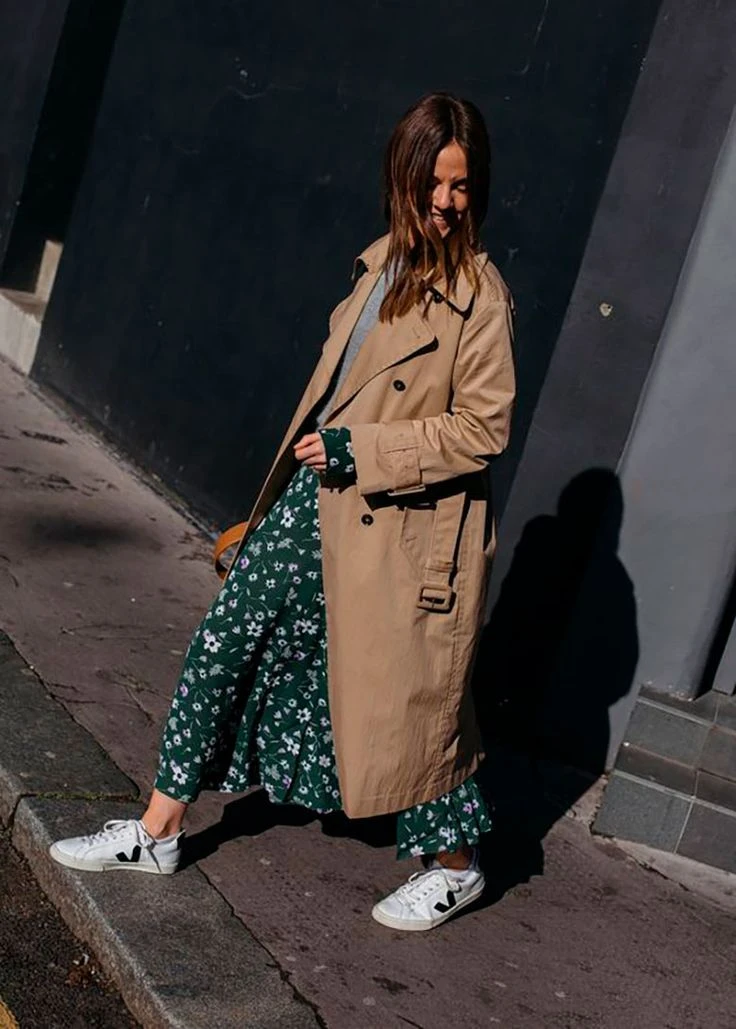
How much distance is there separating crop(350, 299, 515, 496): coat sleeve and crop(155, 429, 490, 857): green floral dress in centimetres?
11

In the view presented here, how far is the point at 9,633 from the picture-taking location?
561 cm

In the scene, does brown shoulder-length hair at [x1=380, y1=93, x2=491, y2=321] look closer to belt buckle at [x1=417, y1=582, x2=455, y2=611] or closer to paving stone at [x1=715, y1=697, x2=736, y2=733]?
belt buckle at [x1=417, y1=582, x2=455, y2=611]

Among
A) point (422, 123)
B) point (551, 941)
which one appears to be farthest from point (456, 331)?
point (551, 941)

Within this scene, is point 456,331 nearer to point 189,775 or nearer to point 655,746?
point 189,775

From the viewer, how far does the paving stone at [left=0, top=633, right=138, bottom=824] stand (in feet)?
14.8

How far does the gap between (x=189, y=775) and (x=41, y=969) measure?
1.86ft

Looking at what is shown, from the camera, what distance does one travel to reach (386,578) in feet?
13.0

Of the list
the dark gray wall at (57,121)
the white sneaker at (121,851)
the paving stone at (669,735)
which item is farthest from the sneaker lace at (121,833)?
the dark gray wall at (57,121)

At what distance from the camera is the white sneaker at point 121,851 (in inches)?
162

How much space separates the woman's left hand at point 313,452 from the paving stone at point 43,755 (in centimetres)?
118

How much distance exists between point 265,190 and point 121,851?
3.78m

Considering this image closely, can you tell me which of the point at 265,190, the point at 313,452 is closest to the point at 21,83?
the point at 265,190

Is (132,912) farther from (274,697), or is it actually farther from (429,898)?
(429,898)

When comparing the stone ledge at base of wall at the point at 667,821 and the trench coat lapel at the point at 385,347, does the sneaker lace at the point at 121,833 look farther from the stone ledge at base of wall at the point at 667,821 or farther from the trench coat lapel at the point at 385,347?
the stone ledge at base of wall at the point at 667,821
